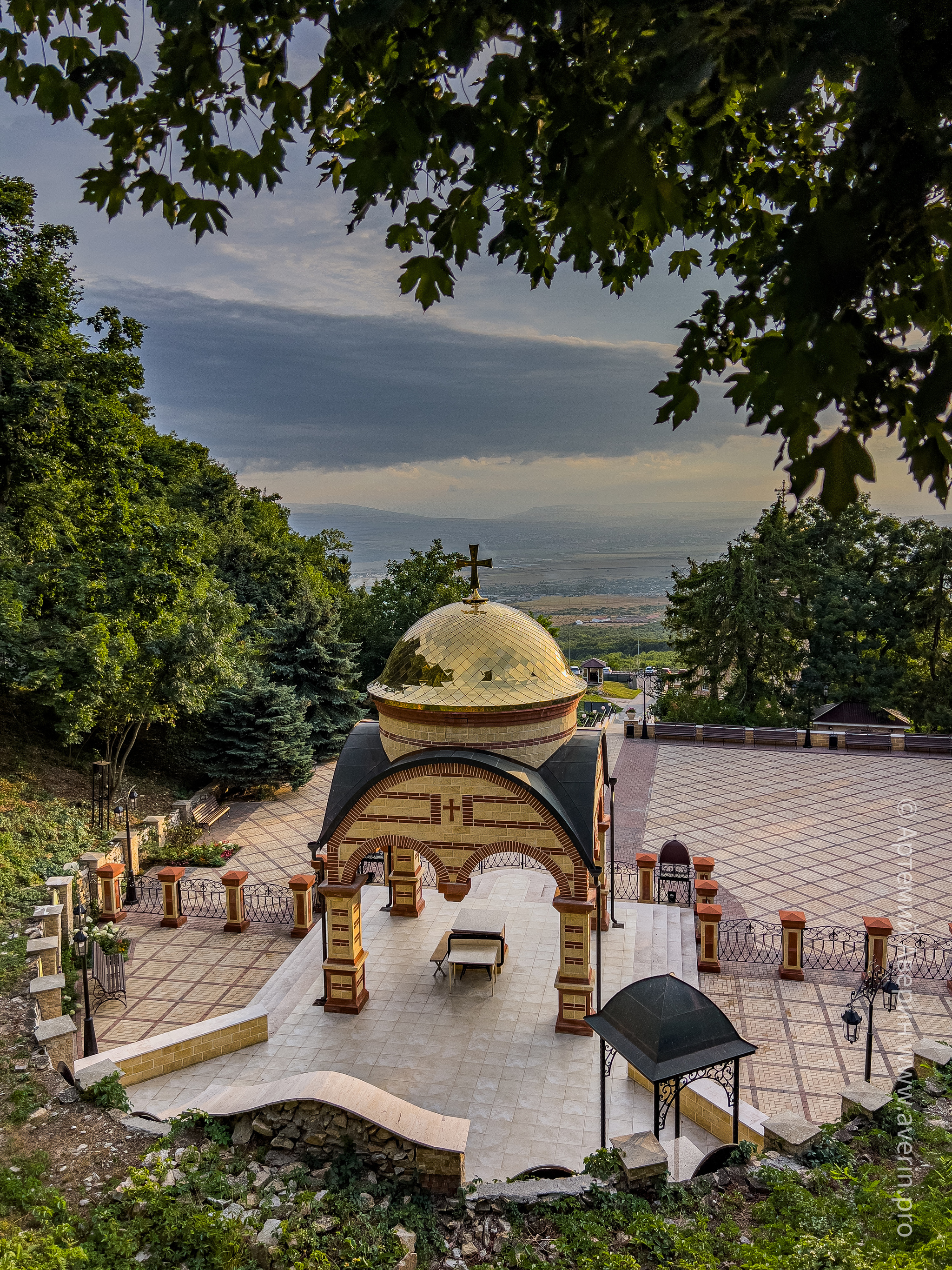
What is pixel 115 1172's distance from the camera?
226 inches

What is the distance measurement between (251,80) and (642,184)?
1593mm

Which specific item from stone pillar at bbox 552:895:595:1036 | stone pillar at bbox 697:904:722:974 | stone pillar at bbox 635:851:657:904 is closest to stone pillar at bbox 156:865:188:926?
stone pillar at bbox 552:895:595:1036

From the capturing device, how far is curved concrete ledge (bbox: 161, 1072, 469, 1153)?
19.9ft

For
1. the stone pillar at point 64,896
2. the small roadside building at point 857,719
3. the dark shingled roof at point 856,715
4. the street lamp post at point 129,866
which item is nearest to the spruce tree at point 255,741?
the street lamp post at point 129,866

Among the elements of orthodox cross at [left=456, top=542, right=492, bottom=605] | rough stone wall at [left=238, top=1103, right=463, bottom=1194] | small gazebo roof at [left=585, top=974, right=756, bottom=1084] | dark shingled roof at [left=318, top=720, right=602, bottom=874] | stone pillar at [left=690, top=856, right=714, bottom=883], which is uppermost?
orthodox cross at [left=456, top=542, right=492, bottom=605]

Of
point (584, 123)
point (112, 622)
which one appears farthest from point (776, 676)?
point (584, 123)

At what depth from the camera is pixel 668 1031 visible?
6480 millimetres

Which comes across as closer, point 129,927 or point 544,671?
point 544,671

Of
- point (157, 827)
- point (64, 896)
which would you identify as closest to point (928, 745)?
point (157, 827)

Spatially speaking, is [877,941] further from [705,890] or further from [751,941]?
[705,890]

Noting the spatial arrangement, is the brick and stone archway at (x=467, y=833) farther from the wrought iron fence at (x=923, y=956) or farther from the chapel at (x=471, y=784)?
the wrought iron fence at (x=923, y=956)

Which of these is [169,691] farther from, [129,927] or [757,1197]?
[757,1197]

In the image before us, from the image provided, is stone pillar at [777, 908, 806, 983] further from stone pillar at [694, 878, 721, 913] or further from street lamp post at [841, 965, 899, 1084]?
stone pillar at [694, 878, 721, 913]

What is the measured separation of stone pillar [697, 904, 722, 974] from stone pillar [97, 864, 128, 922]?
9096 mm
